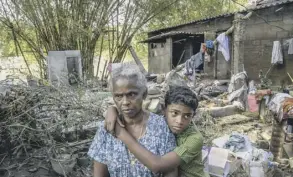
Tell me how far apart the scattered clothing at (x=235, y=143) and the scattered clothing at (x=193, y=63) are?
6557mm

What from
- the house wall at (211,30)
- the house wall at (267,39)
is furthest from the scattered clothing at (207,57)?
the house wall at (267,39)

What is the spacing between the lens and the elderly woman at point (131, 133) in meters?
1.36

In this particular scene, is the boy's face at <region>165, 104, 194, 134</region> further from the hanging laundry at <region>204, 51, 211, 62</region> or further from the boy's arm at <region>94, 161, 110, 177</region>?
the hanging laundry at <region>204, 51, 211, 62</region>

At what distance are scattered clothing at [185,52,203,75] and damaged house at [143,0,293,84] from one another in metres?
0.25

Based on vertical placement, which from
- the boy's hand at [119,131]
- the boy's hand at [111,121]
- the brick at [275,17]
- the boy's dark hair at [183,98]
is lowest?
the boy's hand at [119,131]

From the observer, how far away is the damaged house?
9203mm

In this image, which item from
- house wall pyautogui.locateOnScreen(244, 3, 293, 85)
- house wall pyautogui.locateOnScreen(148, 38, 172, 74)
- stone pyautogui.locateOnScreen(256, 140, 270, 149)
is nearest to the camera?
stone pyautogui.locateOnScreen(256, 140, 270, 149)

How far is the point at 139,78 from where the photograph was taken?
144cm

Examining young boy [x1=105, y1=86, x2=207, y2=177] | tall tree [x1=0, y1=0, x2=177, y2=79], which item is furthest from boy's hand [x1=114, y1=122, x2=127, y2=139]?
tall tree [x1=0, y1=0, x2=177, y2=79]

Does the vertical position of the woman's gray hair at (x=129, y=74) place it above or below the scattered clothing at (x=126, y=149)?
above

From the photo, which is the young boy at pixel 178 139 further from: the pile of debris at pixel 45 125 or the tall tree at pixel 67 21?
the tall tree at pixel 67 21

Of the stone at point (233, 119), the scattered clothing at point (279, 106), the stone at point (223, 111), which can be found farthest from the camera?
the stone at point (223, 111)

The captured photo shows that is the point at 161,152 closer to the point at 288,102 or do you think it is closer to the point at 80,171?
the point at 80,171

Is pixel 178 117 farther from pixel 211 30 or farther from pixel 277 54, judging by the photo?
pixel 211 30
